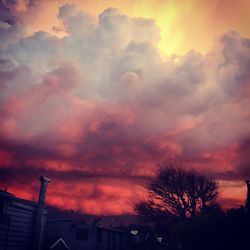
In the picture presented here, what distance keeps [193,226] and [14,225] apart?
12.9m

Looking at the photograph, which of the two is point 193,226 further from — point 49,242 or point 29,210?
point 49,242

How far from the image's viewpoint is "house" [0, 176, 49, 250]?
16.8m

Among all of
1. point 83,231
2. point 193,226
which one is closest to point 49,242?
point 83,231

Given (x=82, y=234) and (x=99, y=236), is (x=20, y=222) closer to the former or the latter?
(x=82, y=234)

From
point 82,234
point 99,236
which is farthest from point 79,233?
point 99,236

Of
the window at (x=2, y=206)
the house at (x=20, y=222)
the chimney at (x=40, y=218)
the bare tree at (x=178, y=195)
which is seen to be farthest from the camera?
the bare tree at (x=178, y=195)

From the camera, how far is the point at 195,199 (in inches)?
1405

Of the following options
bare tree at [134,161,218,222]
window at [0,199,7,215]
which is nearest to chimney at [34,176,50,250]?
window at [0,199,7,215]

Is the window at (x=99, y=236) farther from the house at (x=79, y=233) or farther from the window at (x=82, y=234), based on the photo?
the window at (x=82, y=234)

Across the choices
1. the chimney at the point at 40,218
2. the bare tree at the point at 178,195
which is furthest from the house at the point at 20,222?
the bare tree at the point at 178,195

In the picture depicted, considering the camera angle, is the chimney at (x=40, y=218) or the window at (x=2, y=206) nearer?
the window at (x=2, y=206)

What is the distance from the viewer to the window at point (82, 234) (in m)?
41.6

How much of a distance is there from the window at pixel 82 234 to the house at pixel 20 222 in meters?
23.5

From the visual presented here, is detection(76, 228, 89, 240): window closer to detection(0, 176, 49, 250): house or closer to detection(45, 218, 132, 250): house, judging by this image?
detection(45, 218, 132, 250): house
